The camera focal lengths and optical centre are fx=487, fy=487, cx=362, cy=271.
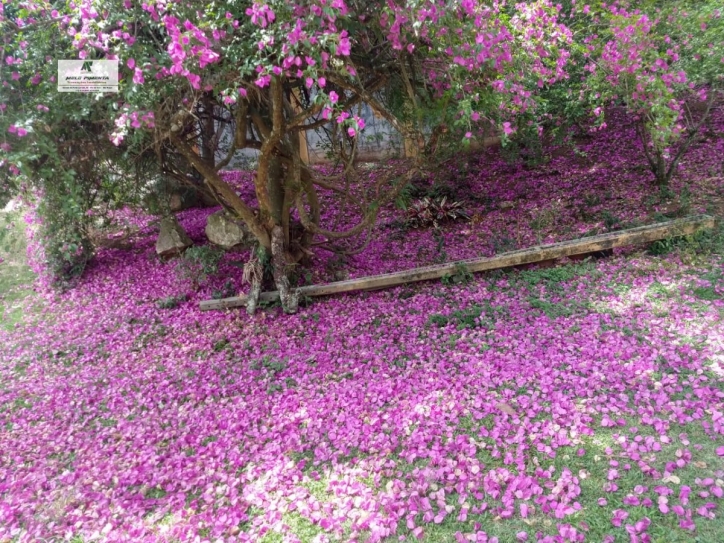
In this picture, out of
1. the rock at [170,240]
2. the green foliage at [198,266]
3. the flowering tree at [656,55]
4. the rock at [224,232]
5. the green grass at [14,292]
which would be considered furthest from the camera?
the rock at [170,240]

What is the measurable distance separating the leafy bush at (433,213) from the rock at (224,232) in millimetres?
2450

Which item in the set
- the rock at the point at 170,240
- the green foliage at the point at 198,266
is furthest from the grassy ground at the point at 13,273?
the green foliage at the point at 198,266

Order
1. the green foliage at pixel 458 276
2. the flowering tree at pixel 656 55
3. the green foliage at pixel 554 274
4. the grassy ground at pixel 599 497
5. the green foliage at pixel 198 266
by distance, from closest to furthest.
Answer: the grassy ground at pixel 599 497 < the flowering tree at pixel 656 55 < the green foliage at pixel 554 274 < the green foliage at pixel 458 276 < the green foliage at pixel 198 266

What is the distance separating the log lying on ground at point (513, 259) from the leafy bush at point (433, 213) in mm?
1895

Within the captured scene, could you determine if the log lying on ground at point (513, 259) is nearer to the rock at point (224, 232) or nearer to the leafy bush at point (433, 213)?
the rock at point (224, 232)

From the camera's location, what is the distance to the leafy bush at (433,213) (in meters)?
7.12

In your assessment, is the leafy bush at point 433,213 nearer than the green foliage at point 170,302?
No

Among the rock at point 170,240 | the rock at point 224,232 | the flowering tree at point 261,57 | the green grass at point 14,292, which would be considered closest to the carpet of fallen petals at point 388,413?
the green grass at point 14,292

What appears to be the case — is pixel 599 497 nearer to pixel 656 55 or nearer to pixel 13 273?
pixel 656 55

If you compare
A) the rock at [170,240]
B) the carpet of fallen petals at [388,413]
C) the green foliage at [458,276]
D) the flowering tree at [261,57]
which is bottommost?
the carpet of fallen petals at [388,413]

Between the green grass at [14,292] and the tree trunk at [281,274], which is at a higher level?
the tree trunk at [281,274]

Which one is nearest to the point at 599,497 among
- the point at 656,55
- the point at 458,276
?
the point at 458,276

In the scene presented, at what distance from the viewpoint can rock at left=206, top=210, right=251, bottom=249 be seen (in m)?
6.32

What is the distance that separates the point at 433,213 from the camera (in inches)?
283
